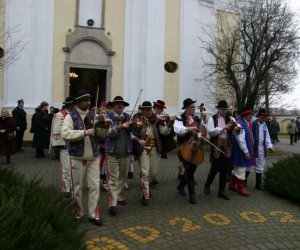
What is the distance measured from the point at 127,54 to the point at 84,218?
13.1m

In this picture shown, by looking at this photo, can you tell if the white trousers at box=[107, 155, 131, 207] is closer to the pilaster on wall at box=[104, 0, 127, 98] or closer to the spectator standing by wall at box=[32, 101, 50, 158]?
the spectator standing by wall at box=[32, 101, 50, 158]

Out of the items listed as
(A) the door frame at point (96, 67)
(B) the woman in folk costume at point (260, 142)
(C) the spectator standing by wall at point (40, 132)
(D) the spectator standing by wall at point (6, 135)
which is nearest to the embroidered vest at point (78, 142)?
(B) the woman in folk costume at point (260, 142)

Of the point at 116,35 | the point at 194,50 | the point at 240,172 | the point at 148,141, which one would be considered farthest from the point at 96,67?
the point at 240,172

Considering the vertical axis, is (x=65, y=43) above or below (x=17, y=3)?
below

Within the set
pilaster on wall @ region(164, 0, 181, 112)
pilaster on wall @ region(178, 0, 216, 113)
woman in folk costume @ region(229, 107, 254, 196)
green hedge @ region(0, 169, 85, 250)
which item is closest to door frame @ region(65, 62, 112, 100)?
pilaster on wall @ region(164, 0, 181, 112)

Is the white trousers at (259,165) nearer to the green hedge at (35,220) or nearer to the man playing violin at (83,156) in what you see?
the man playing violin at (83,156)

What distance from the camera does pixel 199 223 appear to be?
6047mm

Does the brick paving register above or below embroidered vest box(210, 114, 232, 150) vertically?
below

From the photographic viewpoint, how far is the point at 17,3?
16047 millimetres

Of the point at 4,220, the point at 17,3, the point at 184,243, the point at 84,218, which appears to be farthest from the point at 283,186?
the point at 17,3

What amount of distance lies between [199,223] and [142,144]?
171 cm

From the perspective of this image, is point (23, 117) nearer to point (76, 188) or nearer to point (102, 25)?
point (102, 25)

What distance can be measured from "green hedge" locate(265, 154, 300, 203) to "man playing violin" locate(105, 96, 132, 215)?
3342mm

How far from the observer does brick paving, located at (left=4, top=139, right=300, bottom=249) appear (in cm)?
523
